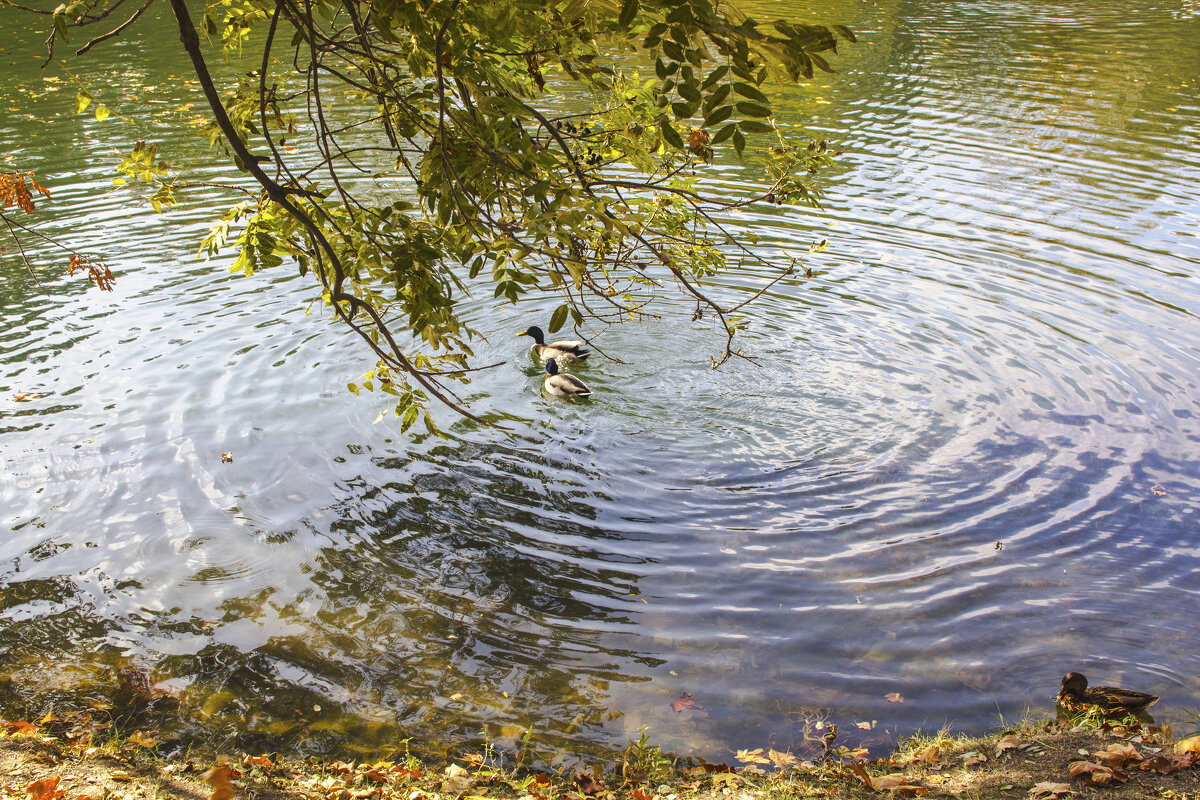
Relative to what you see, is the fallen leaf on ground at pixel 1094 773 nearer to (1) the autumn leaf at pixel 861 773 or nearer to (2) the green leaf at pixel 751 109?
(1) the autumn leaf at pixel 861 773

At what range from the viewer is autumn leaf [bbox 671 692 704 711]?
5059 millimetres

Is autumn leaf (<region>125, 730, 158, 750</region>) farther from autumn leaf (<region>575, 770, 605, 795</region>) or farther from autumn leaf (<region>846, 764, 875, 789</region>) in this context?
autumn leaf (<region>846, 764, 875, 789</region>)

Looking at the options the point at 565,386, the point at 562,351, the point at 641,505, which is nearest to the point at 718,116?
the point at 641,505

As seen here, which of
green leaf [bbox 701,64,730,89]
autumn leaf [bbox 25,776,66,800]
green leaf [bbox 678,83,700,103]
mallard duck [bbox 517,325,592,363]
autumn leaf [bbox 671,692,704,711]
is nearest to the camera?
green leaf [bbox 701,64,730,89]

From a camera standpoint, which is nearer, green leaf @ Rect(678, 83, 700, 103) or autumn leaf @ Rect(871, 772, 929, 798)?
green leaf @ Rect(678, 83, 700, 103)

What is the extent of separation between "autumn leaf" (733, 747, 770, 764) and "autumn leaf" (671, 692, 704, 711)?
0.42 m

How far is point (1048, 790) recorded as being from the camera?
3.97 metres

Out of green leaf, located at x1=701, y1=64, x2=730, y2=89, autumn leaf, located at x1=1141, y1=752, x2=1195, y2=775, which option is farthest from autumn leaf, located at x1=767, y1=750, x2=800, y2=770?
green leaf, located at x1=701, y1=64, x2=730, y2=89

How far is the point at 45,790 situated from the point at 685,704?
11.4 ft

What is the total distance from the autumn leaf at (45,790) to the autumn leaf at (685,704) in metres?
3.32

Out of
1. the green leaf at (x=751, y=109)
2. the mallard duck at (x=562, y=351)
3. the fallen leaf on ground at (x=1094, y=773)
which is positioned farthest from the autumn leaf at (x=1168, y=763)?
the mallard duck at (x=562, y=351)

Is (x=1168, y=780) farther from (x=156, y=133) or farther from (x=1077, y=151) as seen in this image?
(x=156, y=133)

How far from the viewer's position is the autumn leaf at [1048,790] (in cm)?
395

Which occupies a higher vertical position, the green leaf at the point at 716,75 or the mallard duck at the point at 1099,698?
the green leaf at the point at 716,75
